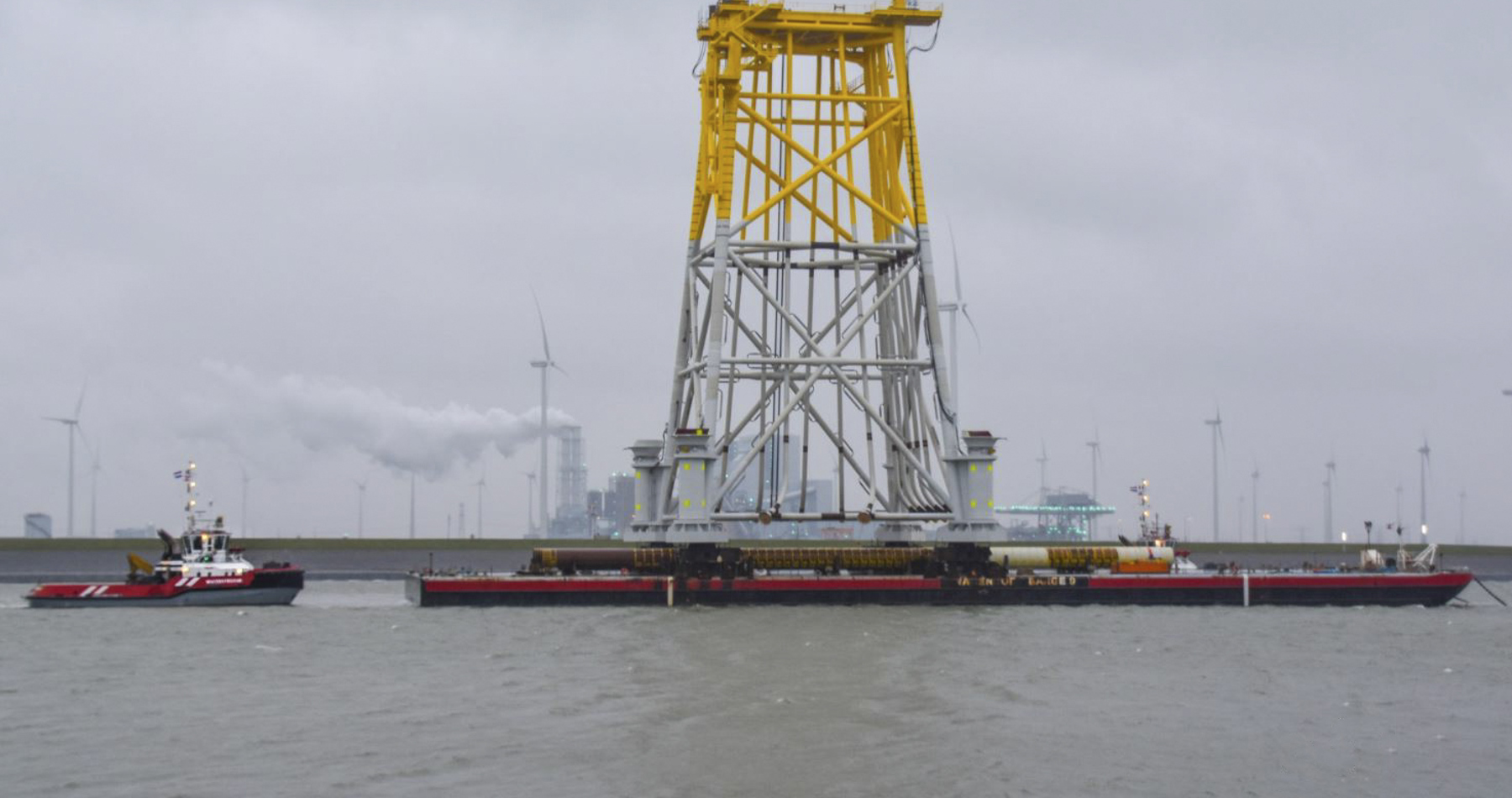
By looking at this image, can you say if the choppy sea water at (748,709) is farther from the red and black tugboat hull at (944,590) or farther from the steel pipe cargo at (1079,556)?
the steel pipe cargo at (1079,556)

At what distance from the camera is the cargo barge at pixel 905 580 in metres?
71.8

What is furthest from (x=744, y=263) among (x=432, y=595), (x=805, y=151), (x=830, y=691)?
(x=830, y=691)

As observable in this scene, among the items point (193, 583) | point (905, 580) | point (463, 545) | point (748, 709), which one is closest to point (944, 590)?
point (905, 580)

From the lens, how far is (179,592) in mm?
71812

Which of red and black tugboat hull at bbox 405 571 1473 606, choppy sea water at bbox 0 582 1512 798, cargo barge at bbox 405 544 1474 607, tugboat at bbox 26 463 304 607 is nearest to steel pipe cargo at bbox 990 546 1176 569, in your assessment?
cargo barge at bbox 405 544 1474 607

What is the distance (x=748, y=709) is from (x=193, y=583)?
4204cm

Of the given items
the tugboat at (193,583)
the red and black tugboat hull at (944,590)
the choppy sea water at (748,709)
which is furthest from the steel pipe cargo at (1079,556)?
the tugboat at (193,583)

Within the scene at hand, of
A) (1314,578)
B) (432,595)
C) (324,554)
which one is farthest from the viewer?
(324,554)

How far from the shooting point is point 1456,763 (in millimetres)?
32188

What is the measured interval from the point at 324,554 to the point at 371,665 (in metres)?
79.8

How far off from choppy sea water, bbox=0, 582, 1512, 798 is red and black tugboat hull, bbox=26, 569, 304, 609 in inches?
362

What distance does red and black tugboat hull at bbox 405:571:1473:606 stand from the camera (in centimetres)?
7156

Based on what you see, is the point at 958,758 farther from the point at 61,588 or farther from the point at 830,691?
the point at 61,588

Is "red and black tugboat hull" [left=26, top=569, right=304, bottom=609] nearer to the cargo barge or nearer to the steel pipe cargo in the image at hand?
the cargo barge
